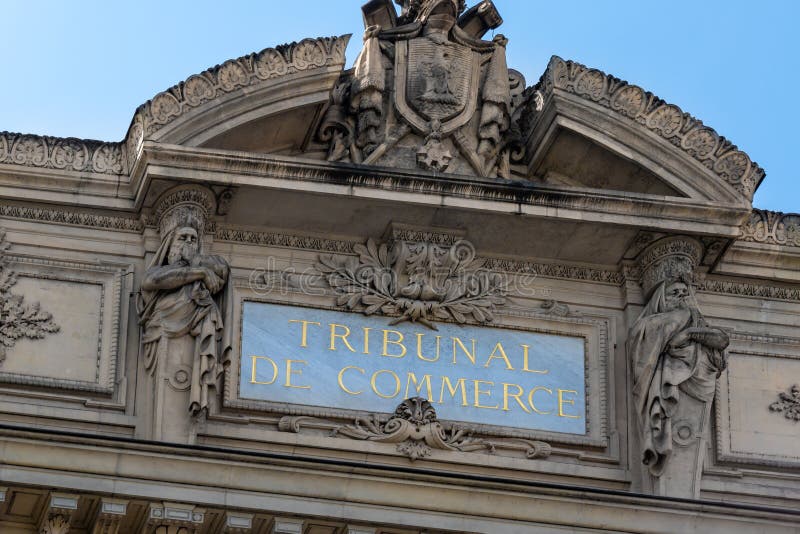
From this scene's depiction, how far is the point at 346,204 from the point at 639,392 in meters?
3.05

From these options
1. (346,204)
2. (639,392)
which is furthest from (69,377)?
(639,392)

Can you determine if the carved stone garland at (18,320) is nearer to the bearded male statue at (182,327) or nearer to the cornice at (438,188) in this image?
the bearded male statue at (182,327)

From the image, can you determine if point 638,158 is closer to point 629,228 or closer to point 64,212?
point 629,228

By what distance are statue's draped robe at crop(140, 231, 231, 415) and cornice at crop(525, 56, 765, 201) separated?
3824 mm

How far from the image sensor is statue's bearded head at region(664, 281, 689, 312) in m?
27.5

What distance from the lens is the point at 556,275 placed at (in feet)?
92.0

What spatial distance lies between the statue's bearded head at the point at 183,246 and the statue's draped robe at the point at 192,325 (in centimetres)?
30

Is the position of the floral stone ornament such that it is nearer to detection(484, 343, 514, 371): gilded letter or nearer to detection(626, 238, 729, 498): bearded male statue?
detection(484, 343, 514, 371): gilded letter

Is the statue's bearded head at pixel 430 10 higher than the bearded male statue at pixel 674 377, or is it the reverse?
the statue's bearded head at pixel 430 10

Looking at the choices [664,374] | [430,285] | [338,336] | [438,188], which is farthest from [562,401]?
[438,188]

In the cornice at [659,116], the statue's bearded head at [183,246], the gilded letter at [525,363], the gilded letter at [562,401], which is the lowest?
the gilded letter at [562,401]

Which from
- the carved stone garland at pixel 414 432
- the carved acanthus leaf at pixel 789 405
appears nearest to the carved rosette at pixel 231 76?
the carved stone garland at pixel 414 432

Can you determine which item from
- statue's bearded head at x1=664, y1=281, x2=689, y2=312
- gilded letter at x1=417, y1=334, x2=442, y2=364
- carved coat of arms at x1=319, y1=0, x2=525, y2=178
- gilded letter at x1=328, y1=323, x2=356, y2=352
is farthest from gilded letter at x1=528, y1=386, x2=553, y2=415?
carved coat of arms at x1=319, y1=0, x2=525, y2=178

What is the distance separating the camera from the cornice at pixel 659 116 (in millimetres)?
27922
